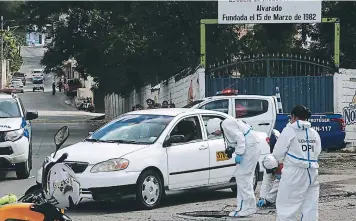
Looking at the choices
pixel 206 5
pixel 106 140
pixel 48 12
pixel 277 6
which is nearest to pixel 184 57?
pixel 206 5

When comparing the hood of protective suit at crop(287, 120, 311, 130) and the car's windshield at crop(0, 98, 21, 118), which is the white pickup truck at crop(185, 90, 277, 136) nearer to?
the car's windshield at crop(0, 98, 21, 118)

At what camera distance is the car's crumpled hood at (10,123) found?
1503 centimetres

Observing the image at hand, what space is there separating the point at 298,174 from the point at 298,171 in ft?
0.11

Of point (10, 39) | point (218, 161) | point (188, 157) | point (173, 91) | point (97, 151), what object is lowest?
point (218, 161)

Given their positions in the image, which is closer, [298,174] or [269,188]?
[298,174]

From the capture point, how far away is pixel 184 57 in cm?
2853

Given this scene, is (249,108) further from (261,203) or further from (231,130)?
(231,130)

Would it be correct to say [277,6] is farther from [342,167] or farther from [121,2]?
[121,2]

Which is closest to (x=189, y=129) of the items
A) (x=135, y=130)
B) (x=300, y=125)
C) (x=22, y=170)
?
(x=135, y=130)

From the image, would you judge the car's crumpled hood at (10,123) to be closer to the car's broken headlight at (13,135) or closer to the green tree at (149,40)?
the car's broken headlight at (13,135)

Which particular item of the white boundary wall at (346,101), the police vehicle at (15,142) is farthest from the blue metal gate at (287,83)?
the police vehicle at (15,142)

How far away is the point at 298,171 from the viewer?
8.64m

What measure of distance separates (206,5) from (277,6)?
6.68 meters

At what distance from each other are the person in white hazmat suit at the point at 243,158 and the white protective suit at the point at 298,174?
62.6 inches
